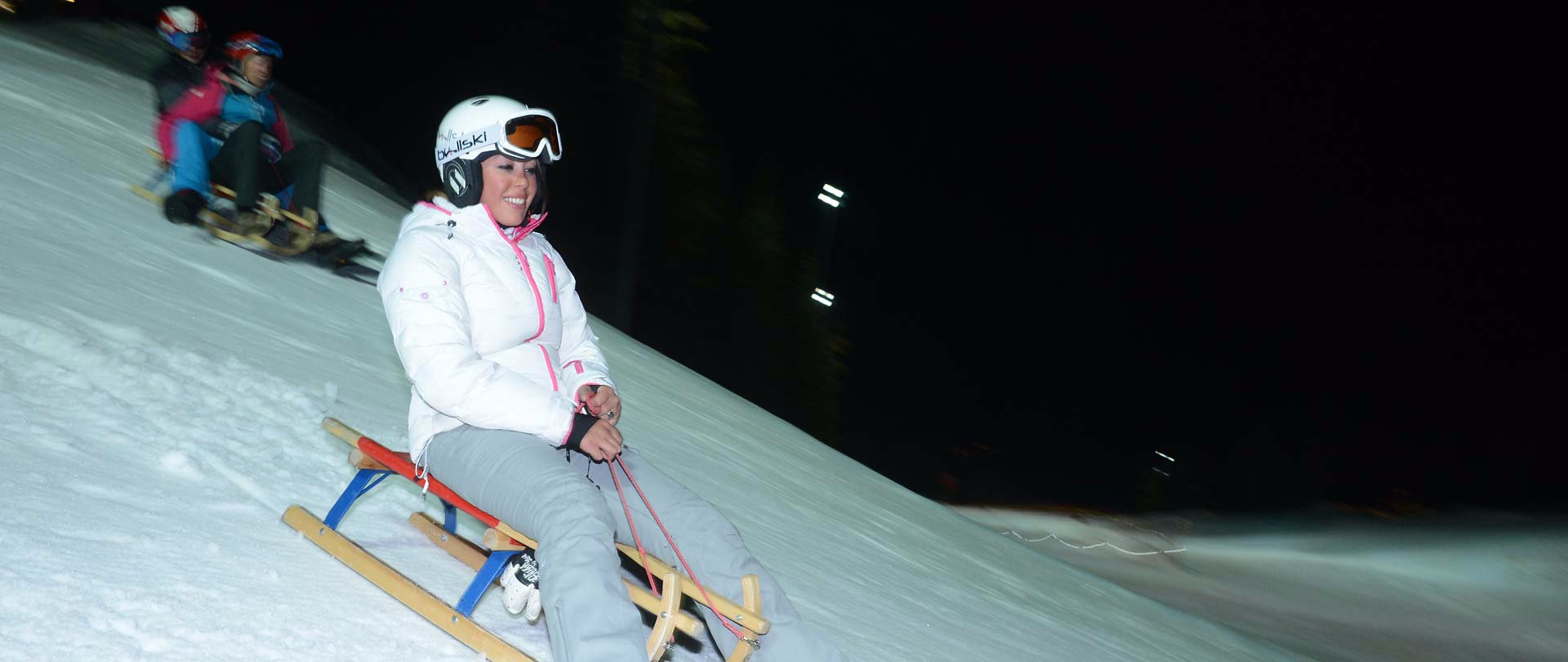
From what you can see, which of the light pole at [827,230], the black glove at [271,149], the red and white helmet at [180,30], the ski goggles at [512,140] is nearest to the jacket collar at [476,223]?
the ski goggles at [512,140]

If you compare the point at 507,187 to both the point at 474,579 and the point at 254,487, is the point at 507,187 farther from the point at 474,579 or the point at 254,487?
the point at 254,487

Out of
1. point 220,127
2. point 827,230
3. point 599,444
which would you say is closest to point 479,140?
point 599,444

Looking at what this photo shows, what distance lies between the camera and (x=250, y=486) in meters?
3.20

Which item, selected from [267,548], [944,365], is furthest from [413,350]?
[944,365]

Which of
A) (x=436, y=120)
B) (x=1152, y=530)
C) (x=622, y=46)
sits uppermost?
(x=622, y=46)

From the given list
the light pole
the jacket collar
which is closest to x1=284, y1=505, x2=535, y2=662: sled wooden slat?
the jacket collar

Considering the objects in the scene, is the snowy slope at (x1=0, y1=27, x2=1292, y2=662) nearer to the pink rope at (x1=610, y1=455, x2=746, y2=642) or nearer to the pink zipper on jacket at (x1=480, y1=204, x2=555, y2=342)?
the pink rope at (x1=610, y1=455, x2=746, y2=642)

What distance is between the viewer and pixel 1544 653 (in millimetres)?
16984

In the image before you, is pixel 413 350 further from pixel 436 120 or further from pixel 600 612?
pixel 436 120

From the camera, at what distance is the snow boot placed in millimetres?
6281

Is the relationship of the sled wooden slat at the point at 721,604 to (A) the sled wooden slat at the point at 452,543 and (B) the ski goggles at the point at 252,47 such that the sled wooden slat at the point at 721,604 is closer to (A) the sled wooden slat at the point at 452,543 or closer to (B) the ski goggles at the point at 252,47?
(A) the sled wooden slat at the point at 452,543

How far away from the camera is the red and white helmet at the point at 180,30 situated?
20.0 feet

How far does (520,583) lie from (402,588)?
266 millimetres

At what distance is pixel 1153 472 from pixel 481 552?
42.7 meters
